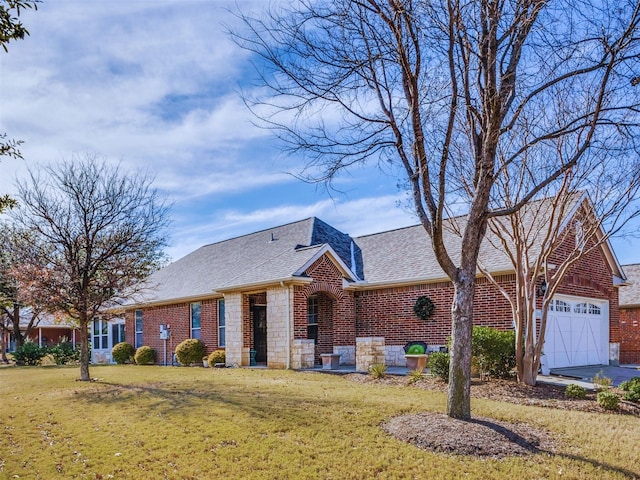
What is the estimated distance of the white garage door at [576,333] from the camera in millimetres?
16328

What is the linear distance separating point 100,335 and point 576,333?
23763mm

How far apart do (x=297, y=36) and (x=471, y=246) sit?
14.2 ft

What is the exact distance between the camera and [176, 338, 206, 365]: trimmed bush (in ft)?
68.5

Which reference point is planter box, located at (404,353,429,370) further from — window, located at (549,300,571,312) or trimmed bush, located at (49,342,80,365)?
trimmed bush, located at (49,342,80,365)

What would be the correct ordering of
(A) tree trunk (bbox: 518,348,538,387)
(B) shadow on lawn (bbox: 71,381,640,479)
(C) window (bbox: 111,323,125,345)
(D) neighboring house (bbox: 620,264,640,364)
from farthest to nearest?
1. (C) window (bbox: 111,323,125,345)
2. (D) neighboring house (bbox: 620,264,640,364)
3. (A) tree trunk (bbox: 518,348,538,387)
4. (B) shadow on lawn (bbox: 71,381,640,479)

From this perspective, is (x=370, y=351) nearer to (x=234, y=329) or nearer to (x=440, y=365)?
(x=440, y=365)

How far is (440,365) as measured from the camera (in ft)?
42.0

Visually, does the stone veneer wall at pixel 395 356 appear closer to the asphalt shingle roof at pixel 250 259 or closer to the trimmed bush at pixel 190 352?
the asphalt shingle roof at pixel 250 259

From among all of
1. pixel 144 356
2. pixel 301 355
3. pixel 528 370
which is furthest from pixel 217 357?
pixel 528 370

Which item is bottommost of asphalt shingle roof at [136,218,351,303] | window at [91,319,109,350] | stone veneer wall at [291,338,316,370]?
window at [91,319,109,350]

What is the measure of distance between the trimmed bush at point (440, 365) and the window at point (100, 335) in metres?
21.4

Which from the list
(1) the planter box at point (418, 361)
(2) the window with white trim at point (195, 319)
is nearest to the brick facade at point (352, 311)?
(2) the window with white trim at point (195, 319)

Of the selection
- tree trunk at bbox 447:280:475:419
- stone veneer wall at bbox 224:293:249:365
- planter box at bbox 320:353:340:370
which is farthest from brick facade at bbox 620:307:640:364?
tree trunk at bbox 447:280:475:419

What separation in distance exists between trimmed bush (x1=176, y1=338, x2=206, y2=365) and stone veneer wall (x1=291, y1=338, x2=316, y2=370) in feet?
17.3
